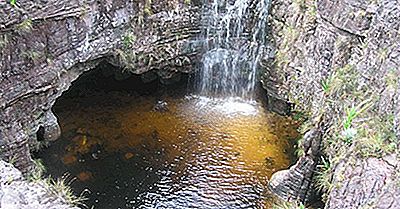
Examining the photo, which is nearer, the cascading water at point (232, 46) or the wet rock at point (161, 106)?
the cascading water at point (232, 46)

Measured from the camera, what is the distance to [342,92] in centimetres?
950

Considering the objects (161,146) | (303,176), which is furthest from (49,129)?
(303,176)

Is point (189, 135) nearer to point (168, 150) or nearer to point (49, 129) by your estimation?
point (168, 150)

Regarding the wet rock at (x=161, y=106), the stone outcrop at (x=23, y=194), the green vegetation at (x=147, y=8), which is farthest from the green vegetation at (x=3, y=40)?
the wet rock at (x=161, y=106)

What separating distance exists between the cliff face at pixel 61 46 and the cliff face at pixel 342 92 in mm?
2603

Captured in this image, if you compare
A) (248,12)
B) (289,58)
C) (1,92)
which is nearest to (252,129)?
(289,58)

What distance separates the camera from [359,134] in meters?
7.76

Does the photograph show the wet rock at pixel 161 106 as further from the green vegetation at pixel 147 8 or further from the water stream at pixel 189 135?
the green vegetation at pixel 147 8

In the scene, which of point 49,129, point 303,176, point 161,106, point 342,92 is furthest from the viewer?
point 161,106

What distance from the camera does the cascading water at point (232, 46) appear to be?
13469 millimetres

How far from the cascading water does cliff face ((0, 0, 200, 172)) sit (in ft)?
1.81

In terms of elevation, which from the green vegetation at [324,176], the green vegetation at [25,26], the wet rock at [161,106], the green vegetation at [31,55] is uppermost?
the green vegetation at [25,26]

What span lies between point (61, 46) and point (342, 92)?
559 cm

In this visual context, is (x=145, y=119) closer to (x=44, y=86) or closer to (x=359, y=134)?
(x=44, y=86)
